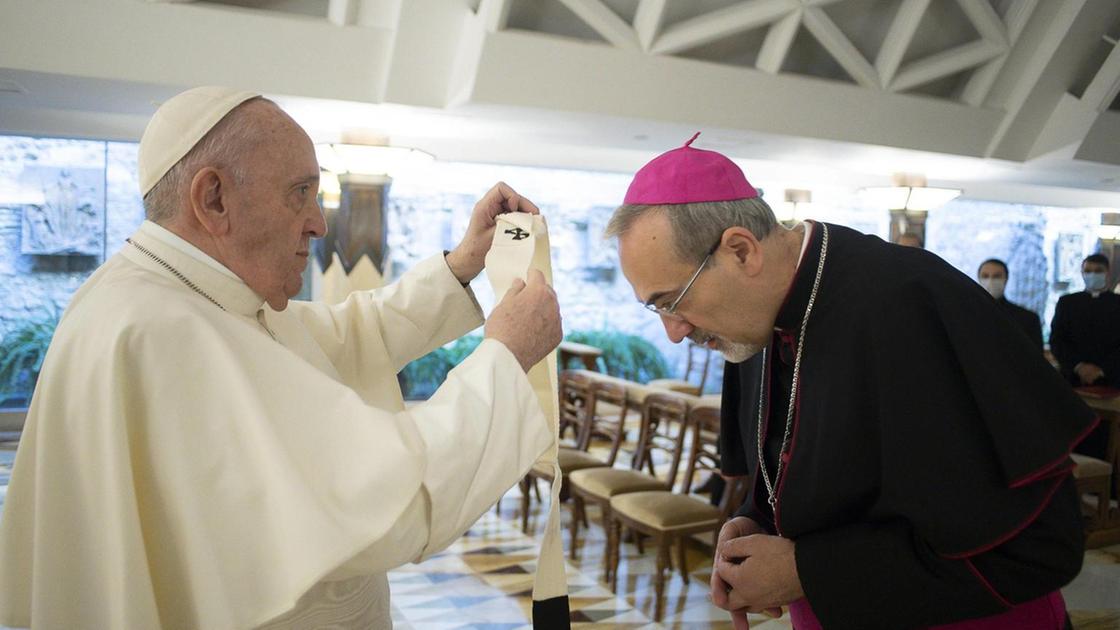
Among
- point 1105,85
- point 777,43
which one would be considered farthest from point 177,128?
point 1105,85

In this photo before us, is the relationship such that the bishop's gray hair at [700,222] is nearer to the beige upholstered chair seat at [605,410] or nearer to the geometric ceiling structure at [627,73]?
the geometric ceiling structure at [627,73]

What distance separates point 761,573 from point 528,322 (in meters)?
0.66

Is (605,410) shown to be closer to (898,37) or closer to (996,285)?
(996,285)

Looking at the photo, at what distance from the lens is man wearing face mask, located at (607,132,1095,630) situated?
5.16 feet

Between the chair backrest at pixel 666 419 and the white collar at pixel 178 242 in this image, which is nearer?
the white collar at pixel 178 242

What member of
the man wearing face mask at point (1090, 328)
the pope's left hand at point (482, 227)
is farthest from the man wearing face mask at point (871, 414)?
the man wearing face mask at point (1090, 328)

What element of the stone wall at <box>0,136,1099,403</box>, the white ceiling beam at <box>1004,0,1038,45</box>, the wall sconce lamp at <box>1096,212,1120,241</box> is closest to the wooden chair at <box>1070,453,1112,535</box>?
the white ceiling beam at <box>1004,0,1038,45</box>

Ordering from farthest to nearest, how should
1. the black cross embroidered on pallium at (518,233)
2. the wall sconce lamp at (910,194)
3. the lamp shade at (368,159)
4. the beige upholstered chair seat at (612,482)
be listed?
the wall sconce lamp at (910,194) → the lamp shade at (368,159) → the beige upholstered chair seat at (612,482) → the black cross embroidered on pallium at (518,233)

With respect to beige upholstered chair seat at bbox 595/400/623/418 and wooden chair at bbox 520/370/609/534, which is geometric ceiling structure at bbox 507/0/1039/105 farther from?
beige upholstered chair seat at bbox 595/400/623/418

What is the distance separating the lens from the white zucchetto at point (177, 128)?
1629 mm

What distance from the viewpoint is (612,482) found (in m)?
5.80

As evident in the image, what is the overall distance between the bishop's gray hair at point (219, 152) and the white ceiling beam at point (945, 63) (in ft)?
27.2

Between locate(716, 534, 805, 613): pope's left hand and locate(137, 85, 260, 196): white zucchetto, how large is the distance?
1.28m

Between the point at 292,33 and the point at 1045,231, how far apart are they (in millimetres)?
15287
